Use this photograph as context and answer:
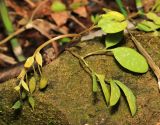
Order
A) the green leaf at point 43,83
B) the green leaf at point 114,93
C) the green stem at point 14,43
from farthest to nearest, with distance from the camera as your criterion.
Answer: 1. the green stem at point 14,43
2. the green leaf at point 43,83
3. the green leaf at point 114,93

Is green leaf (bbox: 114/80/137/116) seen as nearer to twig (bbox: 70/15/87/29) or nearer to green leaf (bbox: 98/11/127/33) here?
green leaf (bbox: 98/11/127/33)

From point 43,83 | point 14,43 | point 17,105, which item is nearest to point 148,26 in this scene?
point 43,83

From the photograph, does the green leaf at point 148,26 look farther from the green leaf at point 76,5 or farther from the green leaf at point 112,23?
the green leaf at point 76,5

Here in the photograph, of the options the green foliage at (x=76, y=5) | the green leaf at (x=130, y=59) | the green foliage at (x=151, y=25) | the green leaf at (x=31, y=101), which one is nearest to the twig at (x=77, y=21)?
the green foliage at (x=76, y=5)

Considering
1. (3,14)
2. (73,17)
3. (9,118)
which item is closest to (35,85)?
(9,118)

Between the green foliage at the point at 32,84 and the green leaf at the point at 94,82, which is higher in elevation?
the green foliage at the point at 32,84

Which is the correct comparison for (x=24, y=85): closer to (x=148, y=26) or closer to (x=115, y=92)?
(x=115, y=92)
